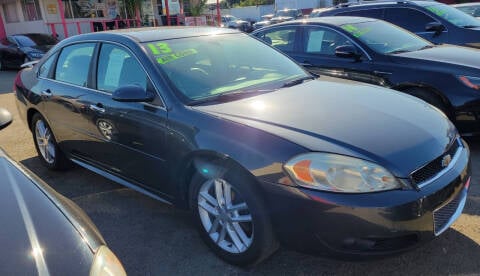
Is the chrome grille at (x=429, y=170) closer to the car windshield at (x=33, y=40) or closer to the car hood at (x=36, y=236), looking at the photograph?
the car hood at (x=36, y=236)

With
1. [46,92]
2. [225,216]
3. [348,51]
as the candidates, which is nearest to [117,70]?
[46,92]

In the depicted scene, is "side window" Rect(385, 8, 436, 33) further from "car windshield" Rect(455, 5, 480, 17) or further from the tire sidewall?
the tire sidewall

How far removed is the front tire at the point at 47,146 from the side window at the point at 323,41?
348cm

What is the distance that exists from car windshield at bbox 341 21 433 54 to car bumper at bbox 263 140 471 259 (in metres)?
3.24

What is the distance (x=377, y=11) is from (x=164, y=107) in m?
5.63

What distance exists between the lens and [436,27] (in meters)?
6.72

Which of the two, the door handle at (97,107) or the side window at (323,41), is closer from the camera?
the door handle at (97,107)

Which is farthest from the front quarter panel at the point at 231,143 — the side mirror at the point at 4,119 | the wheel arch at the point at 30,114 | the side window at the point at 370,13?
the side window at the point at 370,13

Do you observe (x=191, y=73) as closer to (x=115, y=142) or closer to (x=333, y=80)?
(x=115, y=142)

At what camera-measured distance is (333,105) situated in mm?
2943

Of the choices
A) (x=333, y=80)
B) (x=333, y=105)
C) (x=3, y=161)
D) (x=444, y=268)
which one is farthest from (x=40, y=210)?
(x=333, y=80)

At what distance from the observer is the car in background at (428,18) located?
6692 millimetres

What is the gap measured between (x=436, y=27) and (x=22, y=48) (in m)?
13.0

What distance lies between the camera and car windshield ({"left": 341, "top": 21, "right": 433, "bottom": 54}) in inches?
208
